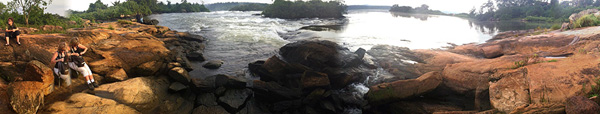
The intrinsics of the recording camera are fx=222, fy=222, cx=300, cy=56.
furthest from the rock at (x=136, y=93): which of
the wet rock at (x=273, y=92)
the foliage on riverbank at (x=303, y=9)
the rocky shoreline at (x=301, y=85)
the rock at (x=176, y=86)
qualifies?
the foliage on riverbank at (x=303, y=9)

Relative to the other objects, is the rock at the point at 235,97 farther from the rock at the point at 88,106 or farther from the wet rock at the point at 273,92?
the rock at the point at 88,106

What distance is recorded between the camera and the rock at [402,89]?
6922 mm

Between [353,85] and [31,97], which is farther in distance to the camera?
[353,85]

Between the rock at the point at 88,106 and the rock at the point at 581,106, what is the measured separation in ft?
30.5

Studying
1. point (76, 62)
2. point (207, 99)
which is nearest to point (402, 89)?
point (207, 99)

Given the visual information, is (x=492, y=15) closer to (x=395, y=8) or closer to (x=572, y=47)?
(x=395, y=8)

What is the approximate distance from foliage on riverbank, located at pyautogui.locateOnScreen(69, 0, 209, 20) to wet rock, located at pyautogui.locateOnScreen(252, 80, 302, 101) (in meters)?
33.7

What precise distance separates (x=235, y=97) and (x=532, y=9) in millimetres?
97145

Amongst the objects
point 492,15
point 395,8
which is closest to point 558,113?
point 492,15

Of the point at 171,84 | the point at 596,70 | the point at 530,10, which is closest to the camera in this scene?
the point at 596,70

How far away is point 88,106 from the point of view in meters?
5.34

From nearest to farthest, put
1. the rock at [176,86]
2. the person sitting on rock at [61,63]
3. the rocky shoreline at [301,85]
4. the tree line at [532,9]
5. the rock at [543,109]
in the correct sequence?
the rock at [543,109] < the rocky shoreline at [301,85] < the person sitting on rock at [61,63] < the rock at [176,86] < the tree line at [532,9]

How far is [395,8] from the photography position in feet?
477

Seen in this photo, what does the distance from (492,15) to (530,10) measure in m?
13.2
